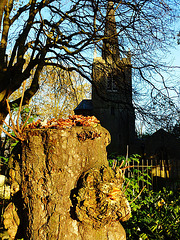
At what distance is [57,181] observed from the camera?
221 cm

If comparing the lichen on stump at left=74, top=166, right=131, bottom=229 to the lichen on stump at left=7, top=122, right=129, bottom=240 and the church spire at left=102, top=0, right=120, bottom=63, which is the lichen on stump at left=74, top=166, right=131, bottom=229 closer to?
the lichen on stump at left=7, top=122, right=129, bottom=240

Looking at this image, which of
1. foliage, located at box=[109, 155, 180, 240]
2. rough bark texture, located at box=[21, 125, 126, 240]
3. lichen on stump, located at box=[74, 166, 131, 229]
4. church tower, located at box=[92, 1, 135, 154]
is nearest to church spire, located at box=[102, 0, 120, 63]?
church tower, located at box=[92, 1, 135, 154]

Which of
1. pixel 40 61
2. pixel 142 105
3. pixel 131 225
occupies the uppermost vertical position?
pixel 40 61

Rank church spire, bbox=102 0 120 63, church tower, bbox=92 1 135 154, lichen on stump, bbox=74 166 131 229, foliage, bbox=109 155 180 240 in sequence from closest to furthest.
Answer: lichen on stump, bbox=74 166 131 229, foliage, bbox=109 155 180 240, church spire, bbox=102 0 120 63, church tower, bbox=92 1 135 154

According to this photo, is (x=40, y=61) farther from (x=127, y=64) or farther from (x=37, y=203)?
(x=37, y=203)

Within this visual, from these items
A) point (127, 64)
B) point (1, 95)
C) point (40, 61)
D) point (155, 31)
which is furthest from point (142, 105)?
point (1, 95)

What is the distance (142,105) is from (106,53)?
99.9 inches

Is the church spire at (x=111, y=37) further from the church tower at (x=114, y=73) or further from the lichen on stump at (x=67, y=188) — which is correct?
the lichen on stump at (x=67, y=188)

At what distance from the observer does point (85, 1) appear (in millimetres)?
7508

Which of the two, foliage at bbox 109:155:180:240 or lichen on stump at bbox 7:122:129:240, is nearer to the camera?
lichen on stump at bbox 7:122:129:240

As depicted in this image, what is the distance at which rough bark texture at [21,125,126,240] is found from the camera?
2.17m

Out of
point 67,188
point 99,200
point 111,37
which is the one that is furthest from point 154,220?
point 111,37

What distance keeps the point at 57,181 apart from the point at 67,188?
12 centimetres

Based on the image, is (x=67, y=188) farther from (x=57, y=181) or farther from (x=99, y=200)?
(x=99, y=200)
